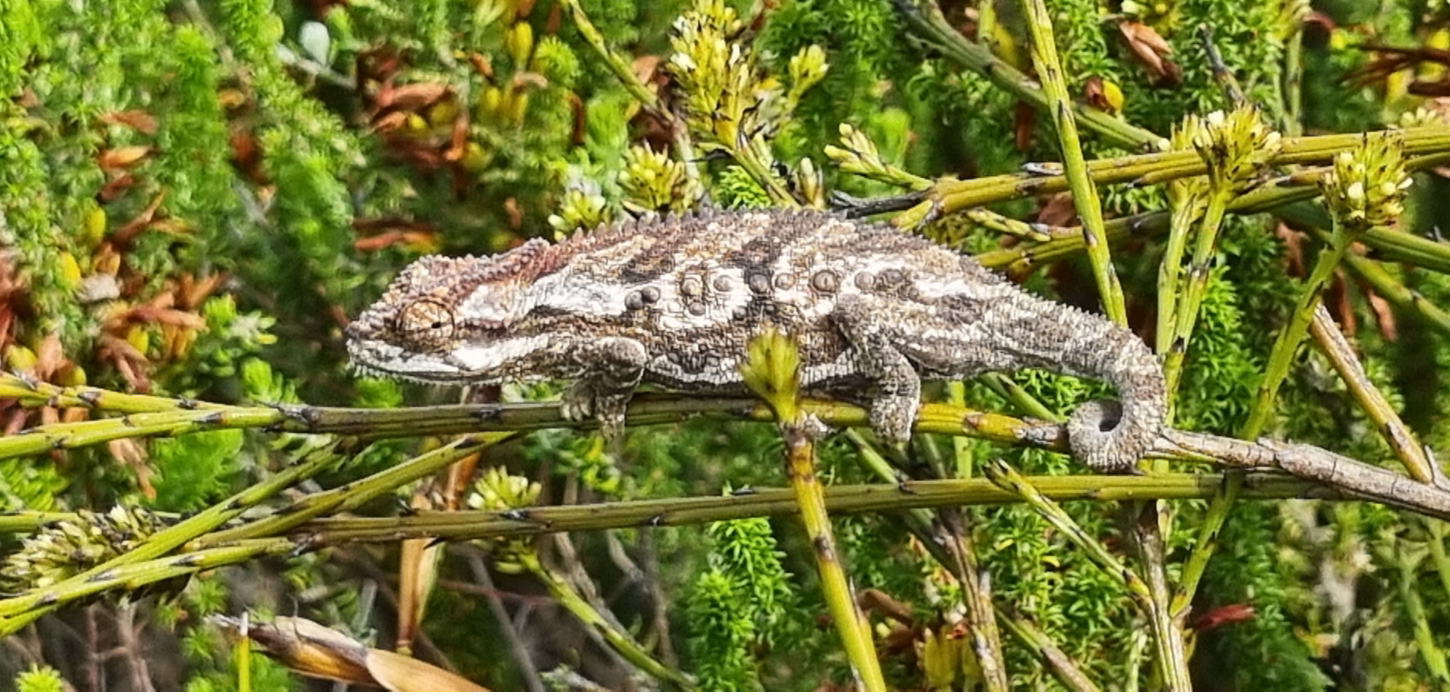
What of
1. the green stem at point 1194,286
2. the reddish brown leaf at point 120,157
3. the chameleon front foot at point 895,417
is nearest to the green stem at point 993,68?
the green stem at point 1194,286

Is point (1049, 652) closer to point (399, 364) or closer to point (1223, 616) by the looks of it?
point (1223, 616)

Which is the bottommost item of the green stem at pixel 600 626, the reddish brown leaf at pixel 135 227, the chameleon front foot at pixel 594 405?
the green stem at pixel 600 626

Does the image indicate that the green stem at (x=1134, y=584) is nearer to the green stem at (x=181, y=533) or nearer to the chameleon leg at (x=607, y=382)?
the chameleon leg at (x=607, y=382)

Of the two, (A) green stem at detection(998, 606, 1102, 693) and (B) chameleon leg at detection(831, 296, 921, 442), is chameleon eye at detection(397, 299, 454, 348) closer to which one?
(B) chameleon leg at detection(831, 296, 921, 442)

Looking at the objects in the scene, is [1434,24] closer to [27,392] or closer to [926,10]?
[926,10]

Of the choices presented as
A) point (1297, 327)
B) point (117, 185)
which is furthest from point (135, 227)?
point (1297, 327)

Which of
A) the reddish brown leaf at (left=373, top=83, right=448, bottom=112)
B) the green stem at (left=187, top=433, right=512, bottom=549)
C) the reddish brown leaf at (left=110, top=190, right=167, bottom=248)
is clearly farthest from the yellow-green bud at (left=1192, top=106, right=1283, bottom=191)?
the reddish brown leaf at (left=110, top=190, right=167, bottom=248)

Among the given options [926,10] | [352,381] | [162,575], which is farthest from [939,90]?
[162,575]
